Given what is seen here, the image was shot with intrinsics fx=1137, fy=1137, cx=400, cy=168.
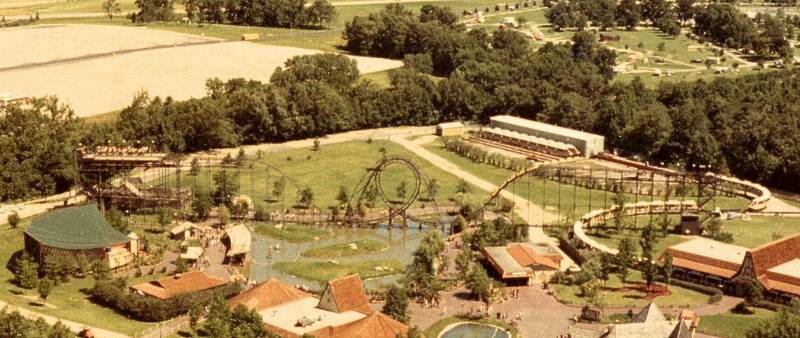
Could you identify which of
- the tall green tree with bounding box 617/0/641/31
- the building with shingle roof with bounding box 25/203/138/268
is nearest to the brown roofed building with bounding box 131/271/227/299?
the building with shingle roof with bounding box 25/203/138/268

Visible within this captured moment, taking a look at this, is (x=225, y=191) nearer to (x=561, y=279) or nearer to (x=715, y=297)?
(x=561, y=279)

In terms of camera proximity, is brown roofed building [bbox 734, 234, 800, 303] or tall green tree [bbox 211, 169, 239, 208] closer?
brown roofed building [bbox 734, 234, 800, 303]

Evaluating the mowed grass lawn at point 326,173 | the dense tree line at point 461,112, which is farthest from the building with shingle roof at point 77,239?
the mowed grass lawn at point 326,173

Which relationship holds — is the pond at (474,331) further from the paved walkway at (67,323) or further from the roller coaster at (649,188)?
the roller coaster at (649,188)

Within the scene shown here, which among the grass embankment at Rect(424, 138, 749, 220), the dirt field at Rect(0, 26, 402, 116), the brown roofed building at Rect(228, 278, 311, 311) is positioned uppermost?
the dirt field at Rect(0, 26, 402, 116)

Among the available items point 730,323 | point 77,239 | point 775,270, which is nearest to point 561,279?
point 730,323

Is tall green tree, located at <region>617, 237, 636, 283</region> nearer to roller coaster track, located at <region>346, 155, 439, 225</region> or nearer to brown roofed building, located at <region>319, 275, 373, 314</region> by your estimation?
roller coaster track, located at <region>346, 155, 439, 225</region>
